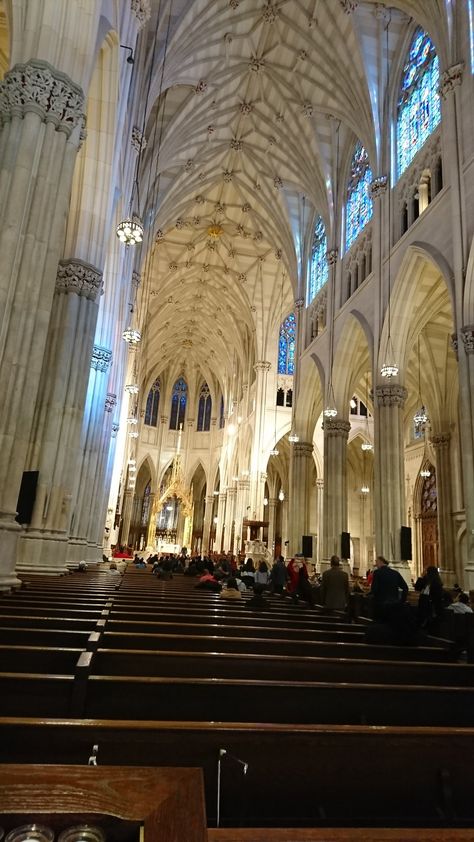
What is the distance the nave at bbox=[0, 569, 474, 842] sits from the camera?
175 cm

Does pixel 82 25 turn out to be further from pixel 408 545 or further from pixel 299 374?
pixel 299 374

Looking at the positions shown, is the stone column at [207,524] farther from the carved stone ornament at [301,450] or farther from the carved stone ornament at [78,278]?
the carved stone ornament at [78,278]

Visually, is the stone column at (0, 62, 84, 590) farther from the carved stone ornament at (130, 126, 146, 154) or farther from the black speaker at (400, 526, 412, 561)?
the black speaker at (400, 526, 412, 561)

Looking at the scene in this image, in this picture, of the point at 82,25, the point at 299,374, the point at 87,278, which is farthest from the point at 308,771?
the point at 299,374

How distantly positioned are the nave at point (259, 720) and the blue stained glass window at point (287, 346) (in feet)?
104

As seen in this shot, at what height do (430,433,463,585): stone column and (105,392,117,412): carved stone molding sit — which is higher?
(105,392,117,412): carved stone molding

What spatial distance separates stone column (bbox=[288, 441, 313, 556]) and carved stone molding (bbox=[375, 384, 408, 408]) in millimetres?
9004

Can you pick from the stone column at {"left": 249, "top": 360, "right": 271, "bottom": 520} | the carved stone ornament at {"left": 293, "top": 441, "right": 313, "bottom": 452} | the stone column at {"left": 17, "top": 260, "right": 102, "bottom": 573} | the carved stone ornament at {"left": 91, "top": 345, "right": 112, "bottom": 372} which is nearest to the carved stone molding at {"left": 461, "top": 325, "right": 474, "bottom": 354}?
the stone column at {"left": 17, "top": 260, "right": 102, "bottom": 573}

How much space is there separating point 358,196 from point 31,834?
2278cm

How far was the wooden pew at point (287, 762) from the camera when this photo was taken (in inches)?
68.2


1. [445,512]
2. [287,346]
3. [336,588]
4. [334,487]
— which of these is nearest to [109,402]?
[334,487]

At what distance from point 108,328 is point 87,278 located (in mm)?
5768

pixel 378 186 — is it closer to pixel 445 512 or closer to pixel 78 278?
pixel 78 278

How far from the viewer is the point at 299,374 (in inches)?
1021
